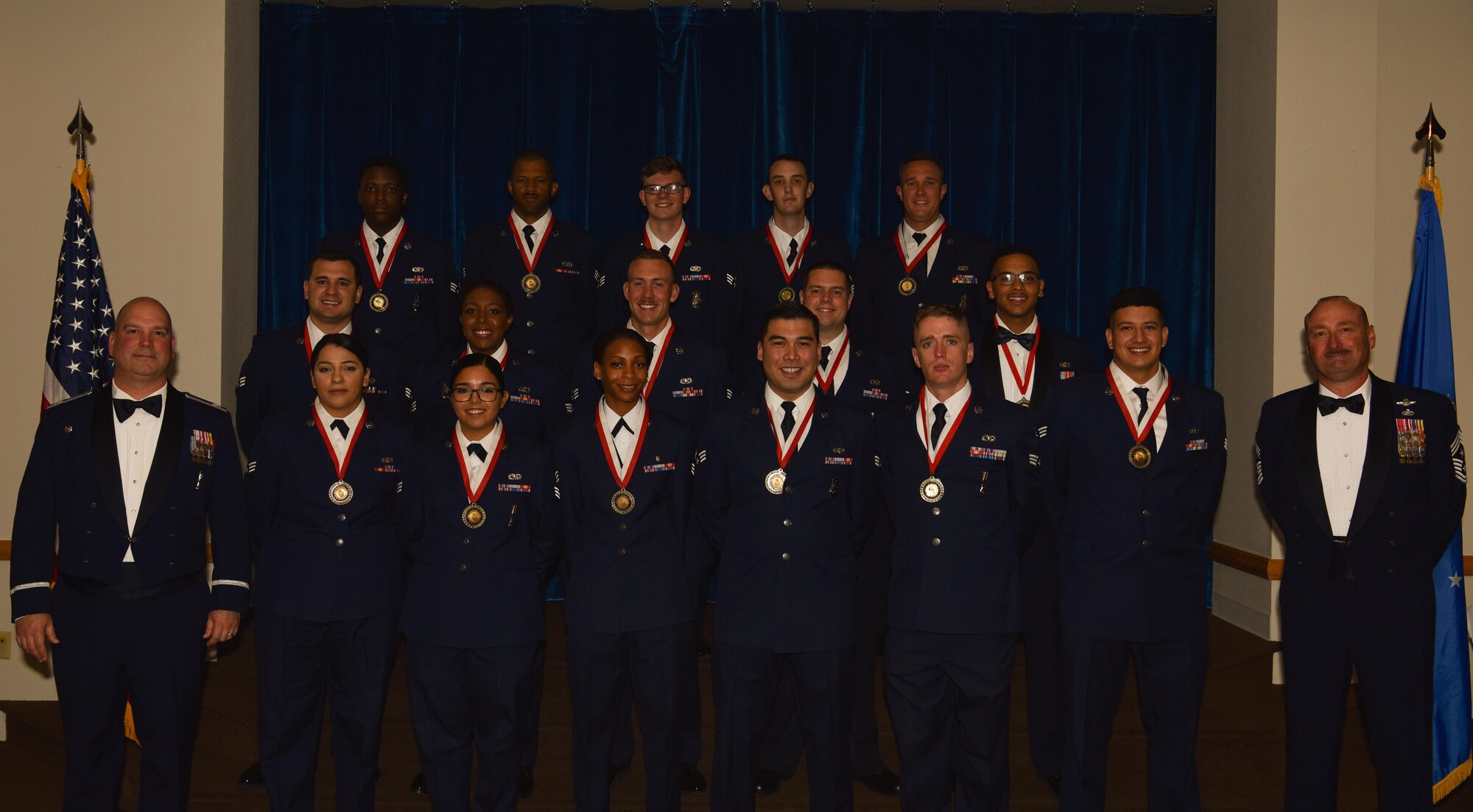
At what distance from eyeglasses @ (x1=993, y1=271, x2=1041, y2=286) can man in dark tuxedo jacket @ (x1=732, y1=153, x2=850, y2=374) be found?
941 millimetres

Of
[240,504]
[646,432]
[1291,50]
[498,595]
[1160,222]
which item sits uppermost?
[1291,50]

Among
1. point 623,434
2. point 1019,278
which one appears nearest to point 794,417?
point 623,434

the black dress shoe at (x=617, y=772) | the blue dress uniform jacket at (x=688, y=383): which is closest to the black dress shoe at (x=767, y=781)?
the black dress shoe at (x=617, y=772)

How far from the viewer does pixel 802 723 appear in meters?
4.02

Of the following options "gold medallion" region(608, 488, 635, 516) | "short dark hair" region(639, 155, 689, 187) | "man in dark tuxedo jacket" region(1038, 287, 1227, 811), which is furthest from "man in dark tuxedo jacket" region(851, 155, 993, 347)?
"gold medallion" region(608, 488, 635, 516)

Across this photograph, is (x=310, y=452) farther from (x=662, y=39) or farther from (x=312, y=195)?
(x=662, y=39)

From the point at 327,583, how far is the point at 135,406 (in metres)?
0.92

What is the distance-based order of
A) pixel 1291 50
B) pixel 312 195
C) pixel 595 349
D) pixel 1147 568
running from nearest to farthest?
pixel 1147 568, pixel 595 349, pixel 1291 50, pixel 312 195

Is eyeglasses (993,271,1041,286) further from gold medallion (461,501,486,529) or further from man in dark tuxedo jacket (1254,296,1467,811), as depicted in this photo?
gold medallion (461,501,486,529)

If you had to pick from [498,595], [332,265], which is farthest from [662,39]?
[498,595]

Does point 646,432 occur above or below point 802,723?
above

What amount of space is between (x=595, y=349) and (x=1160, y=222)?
4.26 meters

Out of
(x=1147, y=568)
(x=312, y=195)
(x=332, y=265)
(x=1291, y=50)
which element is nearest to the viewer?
(x=1147, y=568)

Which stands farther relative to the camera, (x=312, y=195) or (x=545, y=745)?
(x=312, y=195)
